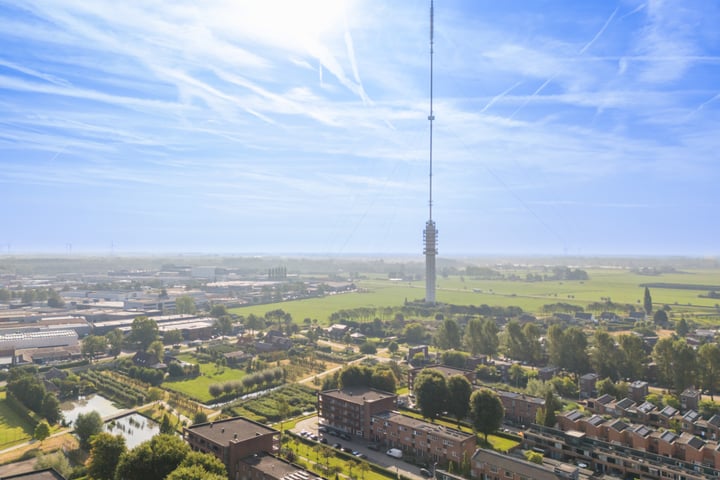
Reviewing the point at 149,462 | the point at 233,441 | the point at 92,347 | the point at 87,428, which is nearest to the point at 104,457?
the point at 149,462

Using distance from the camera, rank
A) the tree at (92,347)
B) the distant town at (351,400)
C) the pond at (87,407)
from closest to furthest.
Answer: the distant town at (351,400) → the pond at (87,407) → the tree at (92,347)

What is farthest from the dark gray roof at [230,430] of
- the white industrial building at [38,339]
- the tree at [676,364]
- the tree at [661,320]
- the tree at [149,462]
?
the tree at [661,320]

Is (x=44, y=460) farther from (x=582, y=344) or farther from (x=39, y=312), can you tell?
(x=39, y=312)

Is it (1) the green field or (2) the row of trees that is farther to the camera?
(1) the green field

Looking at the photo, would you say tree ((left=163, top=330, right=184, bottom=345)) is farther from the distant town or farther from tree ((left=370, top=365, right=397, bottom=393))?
tree ((left=370, top=365, right=397, bottom=393))

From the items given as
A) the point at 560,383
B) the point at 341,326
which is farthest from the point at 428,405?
the point at 341,326

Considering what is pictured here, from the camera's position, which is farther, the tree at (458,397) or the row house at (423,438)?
the tree at (458,397)

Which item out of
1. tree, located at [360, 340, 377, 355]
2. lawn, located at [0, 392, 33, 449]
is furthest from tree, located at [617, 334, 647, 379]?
lawn, located at [0, 392, 33, 449]

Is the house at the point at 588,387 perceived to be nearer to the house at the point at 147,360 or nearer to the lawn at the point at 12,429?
the house at the point at 147,360
